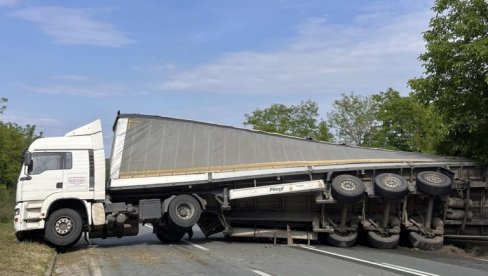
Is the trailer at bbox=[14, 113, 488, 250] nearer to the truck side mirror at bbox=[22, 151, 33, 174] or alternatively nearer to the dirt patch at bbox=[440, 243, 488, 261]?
the truck side mirror at bbox=[22, 151, 33, 174]

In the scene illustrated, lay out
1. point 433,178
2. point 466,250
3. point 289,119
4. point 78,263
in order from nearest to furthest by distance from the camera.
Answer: point 78,263 → point 433,178 → point 466,250 → point 289,119

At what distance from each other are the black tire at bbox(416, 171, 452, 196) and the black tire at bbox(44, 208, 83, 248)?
31.1 feet

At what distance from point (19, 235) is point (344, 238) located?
8963mm

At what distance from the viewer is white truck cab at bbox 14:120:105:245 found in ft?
46.3

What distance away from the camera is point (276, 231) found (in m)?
16.2

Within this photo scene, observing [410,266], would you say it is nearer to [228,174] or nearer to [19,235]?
[228,174]

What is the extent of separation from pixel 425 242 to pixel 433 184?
5.66 ft

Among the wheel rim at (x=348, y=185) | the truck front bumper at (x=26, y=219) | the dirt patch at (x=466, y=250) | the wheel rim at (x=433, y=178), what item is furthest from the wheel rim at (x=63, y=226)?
the dirt patch at (x=466, y=250)

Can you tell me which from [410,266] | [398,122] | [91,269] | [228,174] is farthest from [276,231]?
[398,122]

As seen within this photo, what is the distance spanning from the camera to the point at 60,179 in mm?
14477

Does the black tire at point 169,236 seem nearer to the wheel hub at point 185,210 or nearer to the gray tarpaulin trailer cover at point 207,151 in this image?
the wheel hub at point 185,210

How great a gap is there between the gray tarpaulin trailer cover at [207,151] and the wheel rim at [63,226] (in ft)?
5.46

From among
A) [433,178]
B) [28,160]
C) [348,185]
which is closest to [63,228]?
[28,160]

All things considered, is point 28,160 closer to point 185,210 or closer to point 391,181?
point 185,210
